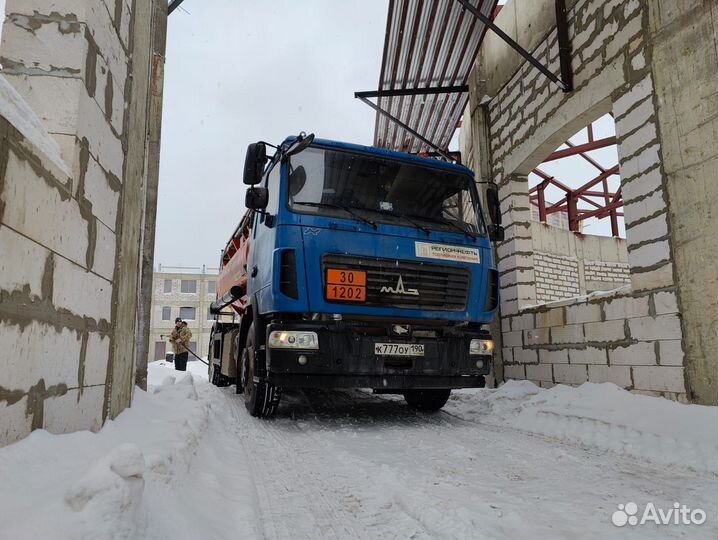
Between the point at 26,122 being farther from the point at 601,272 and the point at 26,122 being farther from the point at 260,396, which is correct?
the point at 601,272

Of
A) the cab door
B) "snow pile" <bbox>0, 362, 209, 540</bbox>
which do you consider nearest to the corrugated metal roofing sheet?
the cab door

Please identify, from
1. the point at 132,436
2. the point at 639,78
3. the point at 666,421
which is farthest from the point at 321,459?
the point at 639,78

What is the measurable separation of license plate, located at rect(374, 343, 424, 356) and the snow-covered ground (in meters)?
0.68

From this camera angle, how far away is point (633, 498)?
2.28 metres

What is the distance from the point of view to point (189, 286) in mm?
40281

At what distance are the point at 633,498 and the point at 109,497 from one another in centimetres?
235

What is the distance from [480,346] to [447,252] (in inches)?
38.8

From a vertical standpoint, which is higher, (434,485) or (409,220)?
(409,220)

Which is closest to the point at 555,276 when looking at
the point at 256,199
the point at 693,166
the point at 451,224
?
the point at 693,166

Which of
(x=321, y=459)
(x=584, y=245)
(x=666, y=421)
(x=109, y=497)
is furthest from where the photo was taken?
(x=584, y=245)

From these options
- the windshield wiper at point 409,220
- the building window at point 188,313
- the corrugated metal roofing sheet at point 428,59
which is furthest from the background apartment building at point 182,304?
the windshield wiper at point 409,220

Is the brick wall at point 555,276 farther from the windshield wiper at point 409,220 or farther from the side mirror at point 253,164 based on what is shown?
the side mirror at point 253,164

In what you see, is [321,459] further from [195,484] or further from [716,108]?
[716,108]

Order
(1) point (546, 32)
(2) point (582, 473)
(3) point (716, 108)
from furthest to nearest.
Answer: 1. (1) point (546, 32)
2. (3) point (716, 108)
3. (2) point (582, 473)
